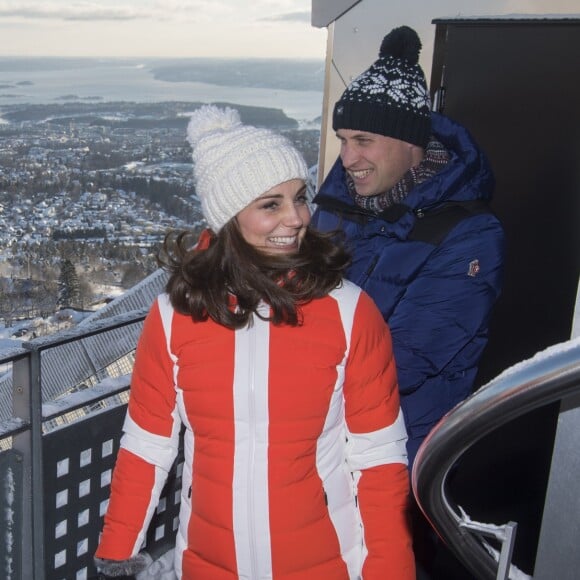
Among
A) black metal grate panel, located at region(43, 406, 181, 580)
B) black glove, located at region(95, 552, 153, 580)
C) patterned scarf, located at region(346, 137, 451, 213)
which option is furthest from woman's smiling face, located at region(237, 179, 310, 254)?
black metal grate panel, located at region(43, 406, 181, 580)

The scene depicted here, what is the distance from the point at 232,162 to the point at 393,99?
67 centimetres

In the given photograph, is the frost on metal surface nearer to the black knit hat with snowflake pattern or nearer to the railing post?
the railing post

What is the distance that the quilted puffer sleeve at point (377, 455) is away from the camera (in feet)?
5.21

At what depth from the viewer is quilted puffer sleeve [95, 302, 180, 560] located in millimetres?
1667

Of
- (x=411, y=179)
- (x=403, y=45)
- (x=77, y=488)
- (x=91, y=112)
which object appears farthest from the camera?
(x=91, y=112)

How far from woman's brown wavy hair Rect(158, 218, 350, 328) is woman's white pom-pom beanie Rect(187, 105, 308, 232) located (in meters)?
0.07

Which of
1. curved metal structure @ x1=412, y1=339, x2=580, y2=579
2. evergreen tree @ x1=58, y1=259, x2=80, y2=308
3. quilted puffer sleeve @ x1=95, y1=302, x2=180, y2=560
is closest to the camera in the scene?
curved metal structure @ x1=412, y1=339, x2=580, y2=579

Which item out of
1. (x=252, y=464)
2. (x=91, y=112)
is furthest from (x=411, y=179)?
(x=91, y=112)

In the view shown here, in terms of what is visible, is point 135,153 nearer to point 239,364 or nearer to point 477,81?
point 477,81

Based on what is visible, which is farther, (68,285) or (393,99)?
(68,285)

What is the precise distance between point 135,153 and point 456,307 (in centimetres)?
424

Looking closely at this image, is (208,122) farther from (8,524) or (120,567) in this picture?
(8,524)

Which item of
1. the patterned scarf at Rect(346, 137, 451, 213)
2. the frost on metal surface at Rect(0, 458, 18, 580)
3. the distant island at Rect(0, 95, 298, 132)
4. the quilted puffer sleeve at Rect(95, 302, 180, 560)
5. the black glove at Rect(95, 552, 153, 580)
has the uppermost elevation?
the distant island at Rect(0, 95, 298, 132)

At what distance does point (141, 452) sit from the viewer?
5.50ft
